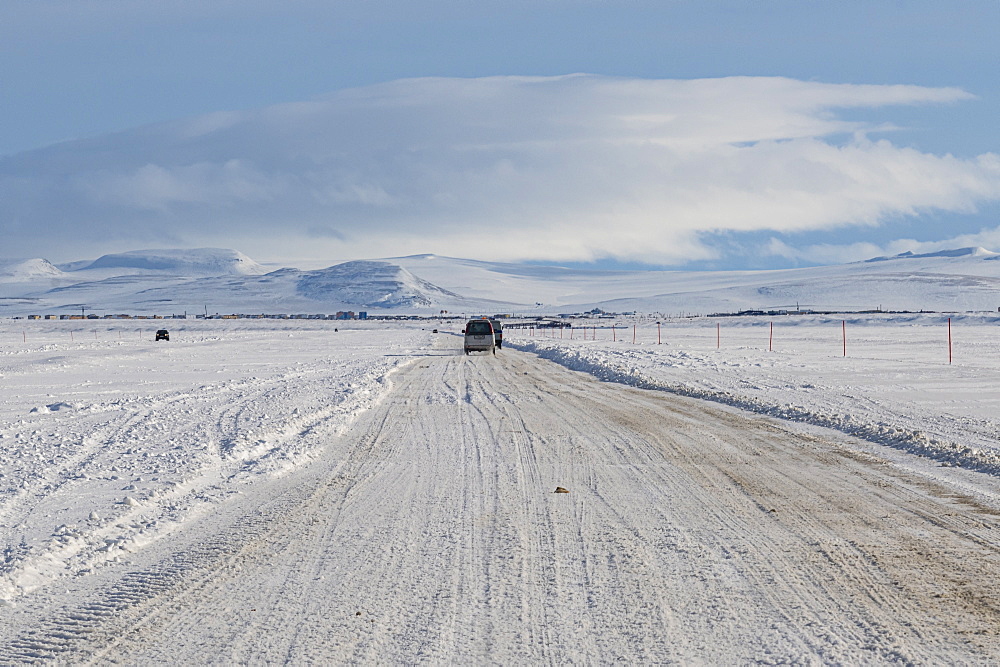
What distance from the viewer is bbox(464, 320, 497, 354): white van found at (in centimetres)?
4281

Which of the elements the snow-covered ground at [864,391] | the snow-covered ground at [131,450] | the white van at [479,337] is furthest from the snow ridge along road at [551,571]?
the white van at [479,337]

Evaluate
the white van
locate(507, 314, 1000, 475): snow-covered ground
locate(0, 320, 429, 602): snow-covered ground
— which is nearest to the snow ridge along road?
locate(0, 320, 429, 602): snow-covered ground

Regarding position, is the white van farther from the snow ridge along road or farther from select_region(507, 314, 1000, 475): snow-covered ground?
the snow ridge along road

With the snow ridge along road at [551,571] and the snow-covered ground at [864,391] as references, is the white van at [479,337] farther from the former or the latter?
the snow ridge along road at [551,571]

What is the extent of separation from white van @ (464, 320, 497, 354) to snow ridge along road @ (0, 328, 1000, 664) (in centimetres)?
3074

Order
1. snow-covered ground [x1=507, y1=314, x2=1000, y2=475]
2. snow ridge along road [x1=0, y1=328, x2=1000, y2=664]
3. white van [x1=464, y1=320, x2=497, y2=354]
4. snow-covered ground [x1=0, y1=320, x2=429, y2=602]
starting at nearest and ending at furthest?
snow ridge along road [x1=0, y1=328, x2=1000, y2=664]
snow-covered ground [x1=0, y1=320, x2=429, y2=602]
snow-covered ground [x1=507, y1=314, x2=1000, y2=475]
white van [x1=464, y1=320, x2=497, y2=354]

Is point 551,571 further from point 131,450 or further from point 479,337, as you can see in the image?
point 479,337

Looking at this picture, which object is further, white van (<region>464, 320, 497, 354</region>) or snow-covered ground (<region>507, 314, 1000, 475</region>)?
white van (<region>464, 320, 497, 354</region>)

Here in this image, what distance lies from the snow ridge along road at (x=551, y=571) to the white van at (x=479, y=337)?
3074 cm

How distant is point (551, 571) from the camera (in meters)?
6.66

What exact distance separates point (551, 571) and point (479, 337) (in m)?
36.4

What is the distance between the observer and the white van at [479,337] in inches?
1686

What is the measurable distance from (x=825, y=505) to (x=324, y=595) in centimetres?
498

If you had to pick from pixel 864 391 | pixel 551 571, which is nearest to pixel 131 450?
pixel 551 571
